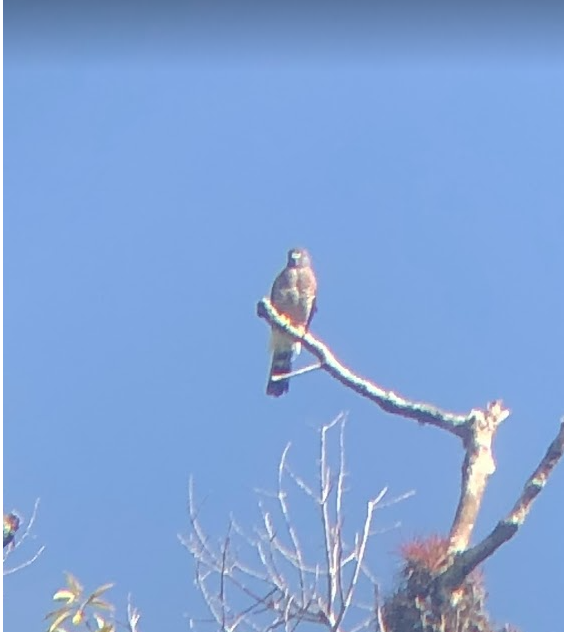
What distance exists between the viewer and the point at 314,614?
10.0 feet

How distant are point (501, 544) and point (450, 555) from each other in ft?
0.39

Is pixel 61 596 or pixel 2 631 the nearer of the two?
pixel 2 631

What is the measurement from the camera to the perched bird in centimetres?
329

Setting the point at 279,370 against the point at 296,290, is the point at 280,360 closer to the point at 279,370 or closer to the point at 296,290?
the point at 279,370

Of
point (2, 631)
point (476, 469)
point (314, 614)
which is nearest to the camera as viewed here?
point (2, 631)

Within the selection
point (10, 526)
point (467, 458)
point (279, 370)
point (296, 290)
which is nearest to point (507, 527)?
point (467, 458)

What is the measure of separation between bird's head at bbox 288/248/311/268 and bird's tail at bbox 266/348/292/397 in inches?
13.9

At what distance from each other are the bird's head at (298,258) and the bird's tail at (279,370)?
35cm

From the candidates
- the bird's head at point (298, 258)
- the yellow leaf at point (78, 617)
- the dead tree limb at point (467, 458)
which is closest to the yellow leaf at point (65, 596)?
the yellow leaf at point (78, 617)

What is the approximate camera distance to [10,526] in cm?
330

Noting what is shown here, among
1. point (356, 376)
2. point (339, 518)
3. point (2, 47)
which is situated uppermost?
point (2, 47)

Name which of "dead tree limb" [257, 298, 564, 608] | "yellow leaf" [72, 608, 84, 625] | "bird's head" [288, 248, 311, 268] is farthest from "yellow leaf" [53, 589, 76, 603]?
"bird's head" [288, 248, 311, 268]

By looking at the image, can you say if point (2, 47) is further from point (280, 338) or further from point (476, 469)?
point (476, 469)

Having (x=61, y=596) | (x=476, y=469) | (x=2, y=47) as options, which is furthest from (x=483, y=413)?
(x=2, y=47)
